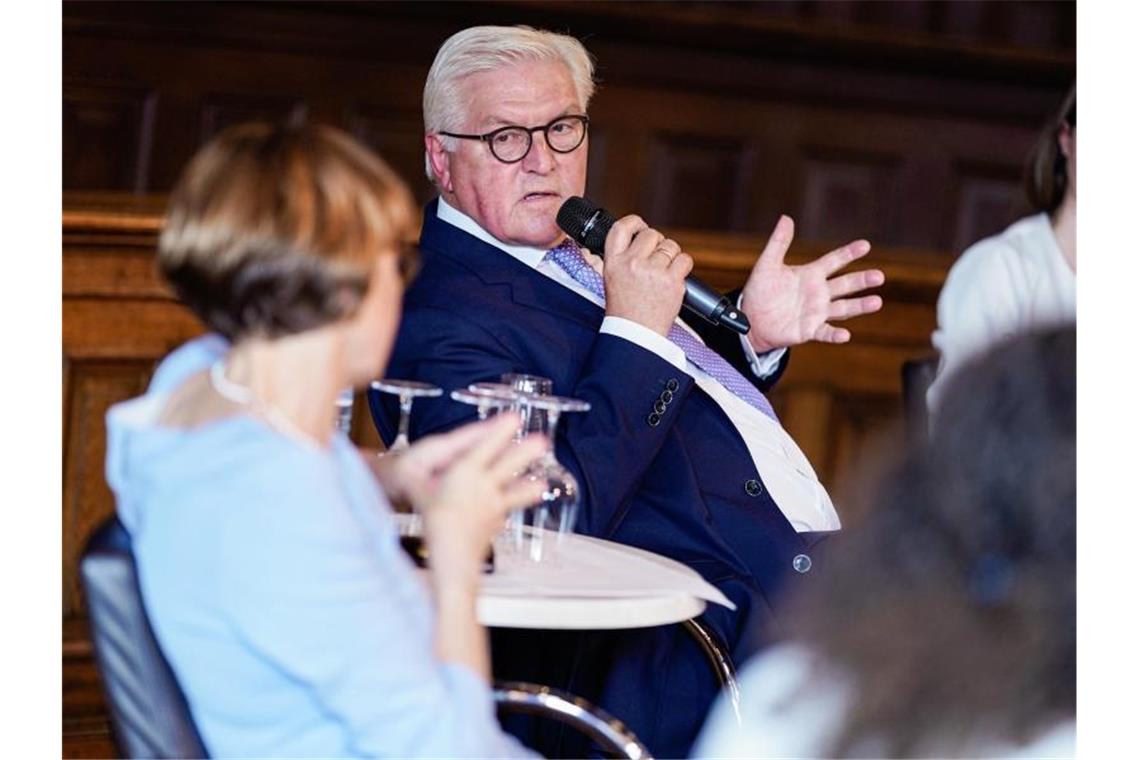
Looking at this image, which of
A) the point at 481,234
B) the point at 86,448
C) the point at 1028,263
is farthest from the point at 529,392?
the point at 1028,263

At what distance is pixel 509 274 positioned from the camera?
278 centimetres

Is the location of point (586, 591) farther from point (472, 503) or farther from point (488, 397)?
point (472, 503)

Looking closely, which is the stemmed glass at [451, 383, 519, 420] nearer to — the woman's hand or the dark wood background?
the woman's hand

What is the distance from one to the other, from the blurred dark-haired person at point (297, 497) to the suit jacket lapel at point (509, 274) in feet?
3.95

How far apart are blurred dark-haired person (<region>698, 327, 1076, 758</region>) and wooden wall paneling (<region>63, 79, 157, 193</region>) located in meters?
4.45

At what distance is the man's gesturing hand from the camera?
2885 mm

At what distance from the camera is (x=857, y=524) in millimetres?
875

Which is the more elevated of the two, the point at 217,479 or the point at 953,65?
the point at 953,65

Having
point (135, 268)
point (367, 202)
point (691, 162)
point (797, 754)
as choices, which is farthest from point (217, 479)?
point (691, 162)

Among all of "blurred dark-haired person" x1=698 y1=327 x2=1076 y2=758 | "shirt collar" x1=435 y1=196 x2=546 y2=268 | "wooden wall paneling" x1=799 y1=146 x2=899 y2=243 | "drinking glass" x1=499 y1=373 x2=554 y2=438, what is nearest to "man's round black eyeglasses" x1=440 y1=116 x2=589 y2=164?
"shirt collar" x1=435 y1=196 x2=546 y2=268

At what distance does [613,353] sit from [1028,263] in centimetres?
148

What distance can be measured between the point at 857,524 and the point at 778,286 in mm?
2092
